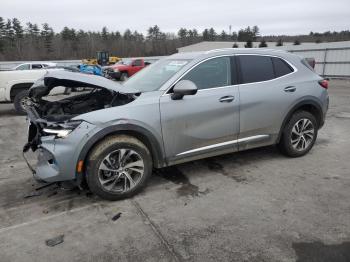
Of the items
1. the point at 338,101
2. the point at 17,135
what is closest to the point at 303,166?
the point at 17,135

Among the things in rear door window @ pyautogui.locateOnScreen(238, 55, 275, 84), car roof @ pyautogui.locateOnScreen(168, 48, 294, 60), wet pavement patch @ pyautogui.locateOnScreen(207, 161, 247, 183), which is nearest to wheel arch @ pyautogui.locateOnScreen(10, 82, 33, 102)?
car roof @ pyautogui.locateOnScreen(168, 48, 294, 60)

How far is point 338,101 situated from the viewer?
→ 11297 mm

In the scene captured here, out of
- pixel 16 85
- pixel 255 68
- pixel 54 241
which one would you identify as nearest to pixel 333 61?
pixel 255 68

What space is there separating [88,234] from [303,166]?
3.25 m

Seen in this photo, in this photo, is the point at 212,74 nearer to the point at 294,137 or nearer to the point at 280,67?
the point at 280,67

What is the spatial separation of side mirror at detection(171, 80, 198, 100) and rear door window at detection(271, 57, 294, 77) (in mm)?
1671

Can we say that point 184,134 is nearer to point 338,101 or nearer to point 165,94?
point 165,94

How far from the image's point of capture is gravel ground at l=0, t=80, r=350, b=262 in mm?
2750

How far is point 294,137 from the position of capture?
4953 millimetres

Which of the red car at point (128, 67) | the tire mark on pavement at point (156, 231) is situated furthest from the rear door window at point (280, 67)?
the red car at point (128, 67)

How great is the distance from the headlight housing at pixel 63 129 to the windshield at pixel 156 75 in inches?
40.2

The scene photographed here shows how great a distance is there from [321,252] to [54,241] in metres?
2.40

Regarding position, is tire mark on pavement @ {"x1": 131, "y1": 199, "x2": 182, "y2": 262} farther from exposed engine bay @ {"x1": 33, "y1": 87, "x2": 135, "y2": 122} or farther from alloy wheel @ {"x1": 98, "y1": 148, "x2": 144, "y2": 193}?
exposed engine bay @ {"x1": 33, "y1": 87, "x2": 135, "y2": 122}

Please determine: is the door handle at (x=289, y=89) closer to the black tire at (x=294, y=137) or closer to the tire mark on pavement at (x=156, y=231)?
the black tire at (x=294, y=137)
